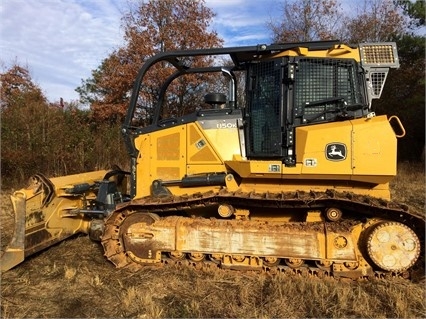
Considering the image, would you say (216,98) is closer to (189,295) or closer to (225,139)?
(225,139)

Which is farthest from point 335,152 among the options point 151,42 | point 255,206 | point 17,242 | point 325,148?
point 151,42

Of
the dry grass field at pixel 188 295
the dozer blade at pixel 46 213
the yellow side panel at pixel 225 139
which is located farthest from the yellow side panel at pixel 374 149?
the dozer blade at pixel 46 213

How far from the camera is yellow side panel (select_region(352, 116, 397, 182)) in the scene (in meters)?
4.82

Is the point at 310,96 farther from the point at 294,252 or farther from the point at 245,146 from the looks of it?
the point at 294,252

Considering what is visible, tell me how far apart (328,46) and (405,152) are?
69.9 feet

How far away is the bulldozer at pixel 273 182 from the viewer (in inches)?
193

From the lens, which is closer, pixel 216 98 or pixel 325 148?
pixel 325 148

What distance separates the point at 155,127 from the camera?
6039 millimetres

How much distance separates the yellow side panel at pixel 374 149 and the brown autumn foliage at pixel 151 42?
14.4 metres

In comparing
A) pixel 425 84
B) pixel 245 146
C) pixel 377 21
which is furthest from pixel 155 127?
pixel 377 21

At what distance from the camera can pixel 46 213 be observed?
19.9 feet

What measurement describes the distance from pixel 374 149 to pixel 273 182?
129 cm

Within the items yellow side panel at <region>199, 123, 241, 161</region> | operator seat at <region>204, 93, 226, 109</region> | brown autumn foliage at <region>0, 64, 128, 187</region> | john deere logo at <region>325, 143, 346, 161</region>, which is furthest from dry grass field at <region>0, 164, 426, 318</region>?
brown autumn foliage at <region>0, 64, 128, 187</region>

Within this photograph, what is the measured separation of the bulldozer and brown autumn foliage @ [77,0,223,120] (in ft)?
43.5
